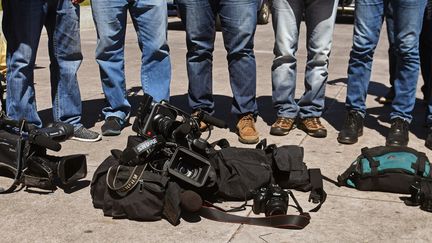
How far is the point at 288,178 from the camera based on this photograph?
382cm

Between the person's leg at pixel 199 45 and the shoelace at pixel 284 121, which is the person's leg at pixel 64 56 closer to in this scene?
the person's leg at pixel 199 45

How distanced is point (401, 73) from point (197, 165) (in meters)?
2.23

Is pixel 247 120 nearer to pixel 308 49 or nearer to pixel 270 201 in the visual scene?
pixel 308 49

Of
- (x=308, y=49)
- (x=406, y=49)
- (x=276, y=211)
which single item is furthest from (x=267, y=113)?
(x=276, y=211)

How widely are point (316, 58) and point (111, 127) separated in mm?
1751

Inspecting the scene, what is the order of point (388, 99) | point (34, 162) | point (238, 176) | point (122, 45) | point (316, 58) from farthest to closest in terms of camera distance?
point (388, 99)
point (122, 45)
point (316, 58)
point (34, 162)
point (238, 176)

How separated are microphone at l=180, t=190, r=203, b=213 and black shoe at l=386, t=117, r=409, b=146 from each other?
205cm

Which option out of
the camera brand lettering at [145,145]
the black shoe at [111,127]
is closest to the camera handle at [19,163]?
the camera brand lettering at [145,145]

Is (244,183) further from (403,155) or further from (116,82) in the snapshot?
(116,82)

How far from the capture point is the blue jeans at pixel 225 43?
4836mm

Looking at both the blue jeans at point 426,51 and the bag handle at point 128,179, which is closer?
the bag handle at point 128,179

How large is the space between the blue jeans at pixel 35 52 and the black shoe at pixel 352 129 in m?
2.13

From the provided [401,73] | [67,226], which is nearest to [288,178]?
[67,226]

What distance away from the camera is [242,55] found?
4.95 meters
